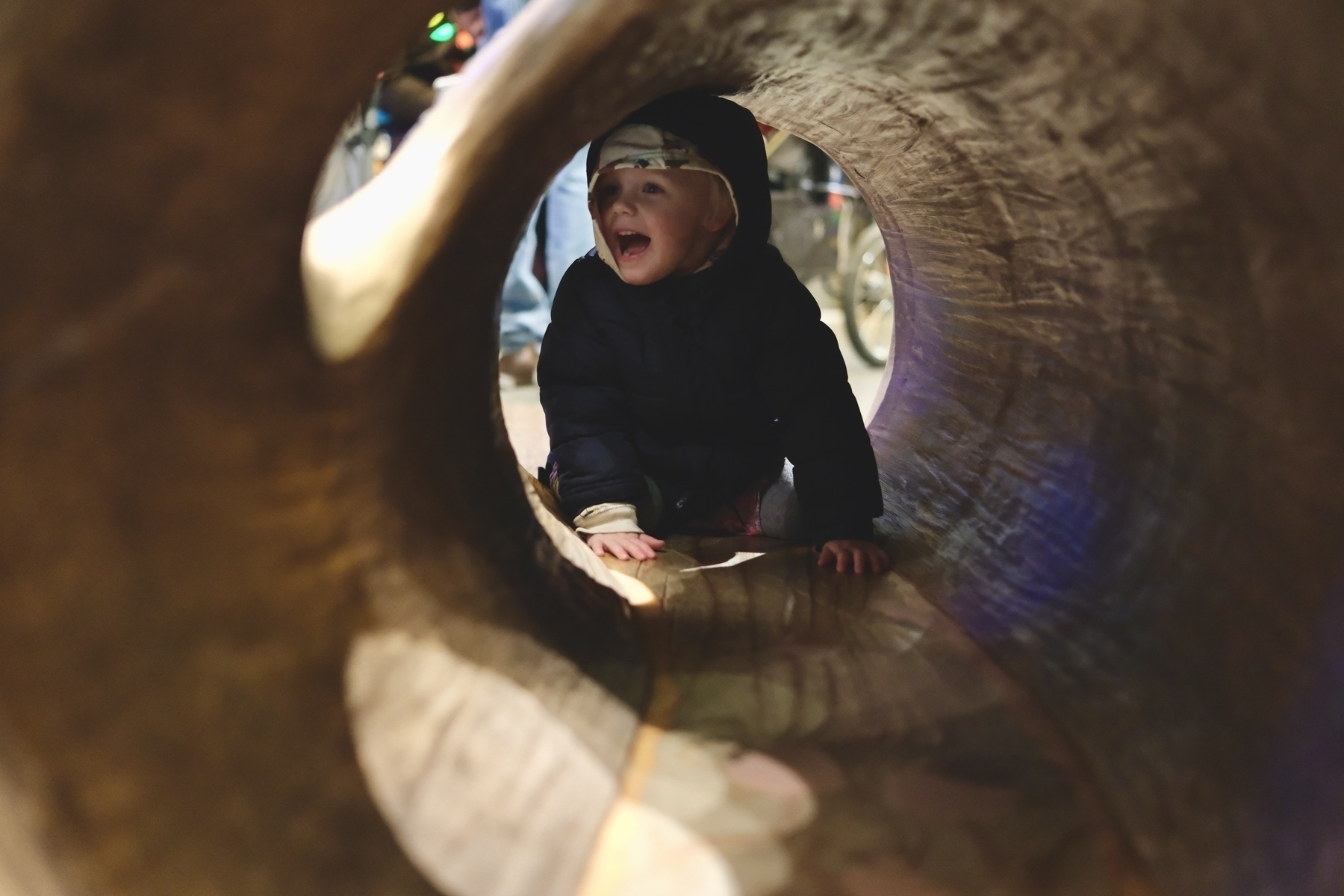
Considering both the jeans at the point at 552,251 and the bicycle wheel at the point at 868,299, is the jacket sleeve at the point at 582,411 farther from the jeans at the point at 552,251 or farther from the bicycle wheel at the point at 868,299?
the bicycle wheel at the point at 868,299

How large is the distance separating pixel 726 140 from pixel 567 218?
129cm

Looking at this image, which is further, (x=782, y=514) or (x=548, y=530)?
(x=782, y=514)

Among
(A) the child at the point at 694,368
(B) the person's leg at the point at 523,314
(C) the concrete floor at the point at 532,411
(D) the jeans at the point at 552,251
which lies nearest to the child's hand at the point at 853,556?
(A) the child at the point at 694,368

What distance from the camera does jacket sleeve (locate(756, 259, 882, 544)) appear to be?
1.07m

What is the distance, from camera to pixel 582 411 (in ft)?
3.86

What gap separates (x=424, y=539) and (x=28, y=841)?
0.22m

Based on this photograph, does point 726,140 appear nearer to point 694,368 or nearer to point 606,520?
point 694,368

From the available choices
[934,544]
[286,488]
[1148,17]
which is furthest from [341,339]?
[934,544]

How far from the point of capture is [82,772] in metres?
0.41

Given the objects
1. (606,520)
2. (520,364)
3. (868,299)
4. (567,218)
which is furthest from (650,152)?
(868,299)

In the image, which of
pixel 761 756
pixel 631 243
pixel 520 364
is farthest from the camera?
pixel 520 364

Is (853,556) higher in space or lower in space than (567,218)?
lower

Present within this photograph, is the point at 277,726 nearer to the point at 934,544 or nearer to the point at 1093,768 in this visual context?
the point at 1093,768

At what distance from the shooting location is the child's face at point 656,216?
3.61ft
